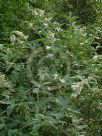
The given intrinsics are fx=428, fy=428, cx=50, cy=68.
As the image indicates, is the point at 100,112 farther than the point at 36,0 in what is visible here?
No

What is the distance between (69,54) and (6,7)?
116 centimetres

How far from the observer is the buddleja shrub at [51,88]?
2518 millimetres

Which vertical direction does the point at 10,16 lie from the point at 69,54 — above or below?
above

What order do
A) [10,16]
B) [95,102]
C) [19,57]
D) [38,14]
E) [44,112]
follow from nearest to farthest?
[44,112] < [95,102] < [19,57] < [38,14] < [10,16]

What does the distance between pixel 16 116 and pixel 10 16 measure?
150 centimetres

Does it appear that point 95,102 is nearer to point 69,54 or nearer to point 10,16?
point 69,54

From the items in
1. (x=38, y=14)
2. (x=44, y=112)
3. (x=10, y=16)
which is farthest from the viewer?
(x=10, y=16)

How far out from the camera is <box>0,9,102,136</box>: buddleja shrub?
99.1 inches

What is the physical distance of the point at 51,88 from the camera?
2.72 metres

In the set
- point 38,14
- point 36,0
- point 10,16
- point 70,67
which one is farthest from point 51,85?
point 36,0

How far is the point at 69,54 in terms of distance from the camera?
307cm

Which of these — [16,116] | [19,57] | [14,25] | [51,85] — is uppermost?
[14,25]

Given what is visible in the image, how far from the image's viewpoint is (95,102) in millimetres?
2771

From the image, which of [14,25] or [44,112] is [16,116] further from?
[14,25]
